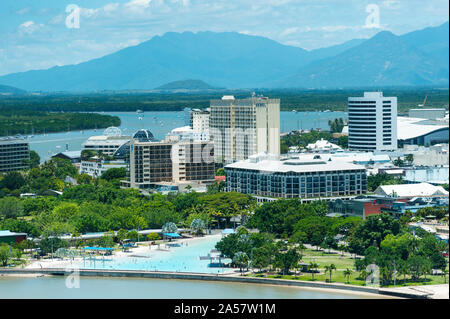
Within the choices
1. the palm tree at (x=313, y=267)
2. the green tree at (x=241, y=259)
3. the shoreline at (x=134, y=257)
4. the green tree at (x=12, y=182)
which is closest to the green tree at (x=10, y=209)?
the shoreline at (x=134, y=257)

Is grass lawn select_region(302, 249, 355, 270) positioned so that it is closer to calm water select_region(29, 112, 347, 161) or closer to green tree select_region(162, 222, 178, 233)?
green tree select_region(162, 222, 178, 233)

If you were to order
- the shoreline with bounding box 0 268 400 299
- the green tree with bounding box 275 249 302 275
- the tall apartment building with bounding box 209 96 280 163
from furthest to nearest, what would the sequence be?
1. the tall apartment building with bounding box 209 96 280 163
2. the green tree with bounding box 275 249 302 275
3. the shoreline with bounding box 0 268 400 299

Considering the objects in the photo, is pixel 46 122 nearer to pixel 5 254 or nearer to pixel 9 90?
pixel 9 90

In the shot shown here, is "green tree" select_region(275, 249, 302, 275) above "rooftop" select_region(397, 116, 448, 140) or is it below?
below

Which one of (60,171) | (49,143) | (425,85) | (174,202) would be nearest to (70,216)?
(174,202)

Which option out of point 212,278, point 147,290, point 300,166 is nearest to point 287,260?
point 212,278

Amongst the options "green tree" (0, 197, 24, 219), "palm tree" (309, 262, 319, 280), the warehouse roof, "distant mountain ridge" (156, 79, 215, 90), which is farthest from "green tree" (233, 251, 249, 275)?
"distant mountain ridge" (156, 79, 215, 90)

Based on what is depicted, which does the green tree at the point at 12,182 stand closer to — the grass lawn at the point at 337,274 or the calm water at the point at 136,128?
the calm water at the point at 136,128

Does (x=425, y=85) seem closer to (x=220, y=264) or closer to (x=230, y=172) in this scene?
(x=230, y=172)
